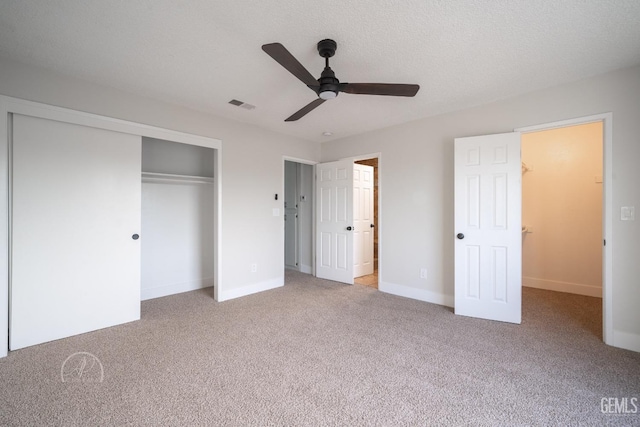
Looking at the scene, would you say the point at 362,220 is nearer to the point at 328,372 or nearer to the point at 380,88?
the point at 380,88

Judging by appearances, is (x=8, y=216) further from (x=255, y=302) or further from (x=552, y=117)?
(x=552, y=117)

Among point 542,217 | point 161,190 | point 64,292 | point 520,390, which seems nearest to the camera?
point 520,390

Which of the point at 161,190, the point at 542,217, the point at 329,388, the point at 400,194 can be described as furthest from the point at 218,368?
→ the point at 542,217

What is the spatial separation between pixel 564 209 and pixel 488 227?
6.90 feet

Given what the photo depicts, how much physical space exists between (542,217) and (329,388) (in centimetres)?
439

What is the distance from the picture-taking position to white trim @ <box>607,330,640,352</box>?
2434 millimetres

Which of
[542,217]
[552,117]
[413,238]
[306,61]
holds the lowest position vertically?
→ [413,238]

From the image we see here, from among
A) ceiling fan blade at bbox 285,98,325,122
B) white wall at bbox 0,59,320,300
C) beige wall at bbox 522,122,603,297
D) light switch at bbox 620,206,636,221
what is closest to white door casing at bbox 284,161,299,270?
white wall at bbox 0,59,320,300

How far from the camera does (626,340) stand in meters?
2.47

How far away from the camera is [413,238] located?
3.90 m

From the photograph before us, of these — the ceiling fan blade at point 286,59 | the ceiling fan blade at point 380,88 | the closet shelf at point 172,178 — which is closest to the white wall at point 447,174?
the ceiling fan blade at point 380,88

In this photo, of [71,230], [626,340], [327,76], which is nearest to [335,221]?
[327,76]

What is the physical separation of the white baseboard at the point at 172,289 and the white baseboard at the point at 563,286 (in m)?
5.18

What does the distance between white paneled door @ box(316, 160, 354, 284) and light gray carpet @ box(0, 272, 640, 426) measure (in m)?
1.46
